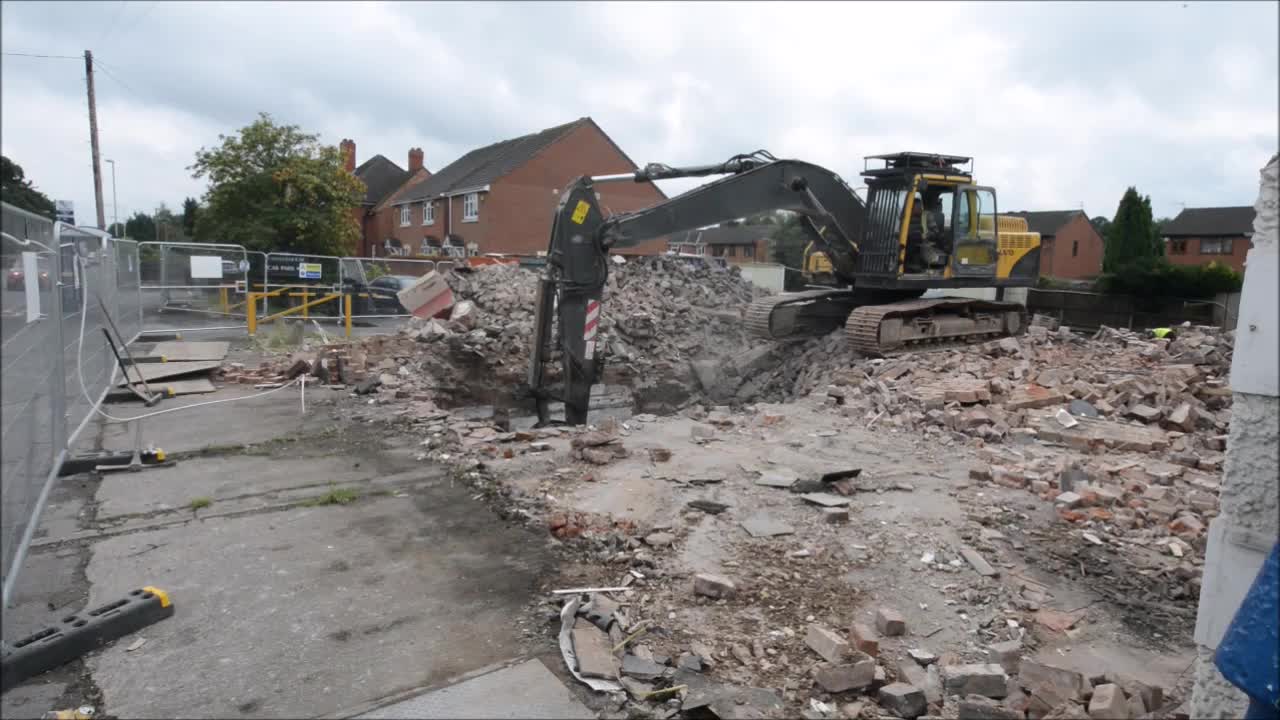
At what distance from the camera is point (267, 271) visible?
18156 millimetres

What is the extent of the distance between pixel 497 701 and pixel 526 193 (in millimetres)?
34921

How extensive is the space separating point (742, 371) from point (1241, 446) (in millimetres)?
12311

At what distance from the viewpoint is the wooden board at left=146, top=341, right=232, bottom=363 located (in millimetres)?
12192

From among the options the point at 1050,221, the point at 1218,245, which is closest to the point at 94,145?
the point at 1050,221

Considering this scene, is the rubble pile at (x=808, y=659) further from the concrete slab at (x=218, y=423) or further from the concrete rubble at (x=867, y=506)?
the concrete slab at (x=218, y=423)

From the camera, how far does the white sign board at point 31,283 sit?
426 cm

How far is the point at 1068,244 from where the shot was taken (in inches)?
2002

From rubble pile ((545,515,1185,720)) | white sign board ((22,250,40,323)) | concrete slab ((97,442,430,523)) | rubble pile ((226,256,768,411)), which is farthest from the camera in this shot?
rubble pile ((226,256,768,411))

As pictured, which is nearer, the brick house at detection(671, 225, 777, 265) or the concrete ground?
the concrete ground

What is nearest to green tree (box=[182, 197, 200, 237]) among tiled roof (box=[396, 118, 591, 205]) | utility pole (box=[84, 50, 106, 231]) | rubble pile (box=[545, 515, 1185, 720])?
tiled roof (box=[396, 118, 591, 205])

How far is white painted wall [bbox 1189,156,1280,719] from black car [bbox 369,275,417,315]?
19.1 metres

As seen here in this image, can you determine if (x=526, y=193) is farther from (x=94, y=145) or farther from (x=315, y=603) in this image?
(x=315, y=603)

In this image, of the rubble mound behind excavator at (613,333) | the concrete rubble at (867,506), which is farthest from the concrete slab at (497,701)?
the rubble mound behind excavator at (613,333)

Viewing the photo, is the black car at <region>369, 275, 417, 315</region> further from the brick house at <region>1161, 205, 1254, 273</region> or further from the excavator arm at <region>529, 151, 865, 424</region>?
the brick house at <region>1161, 205, 1254, 273</region>
